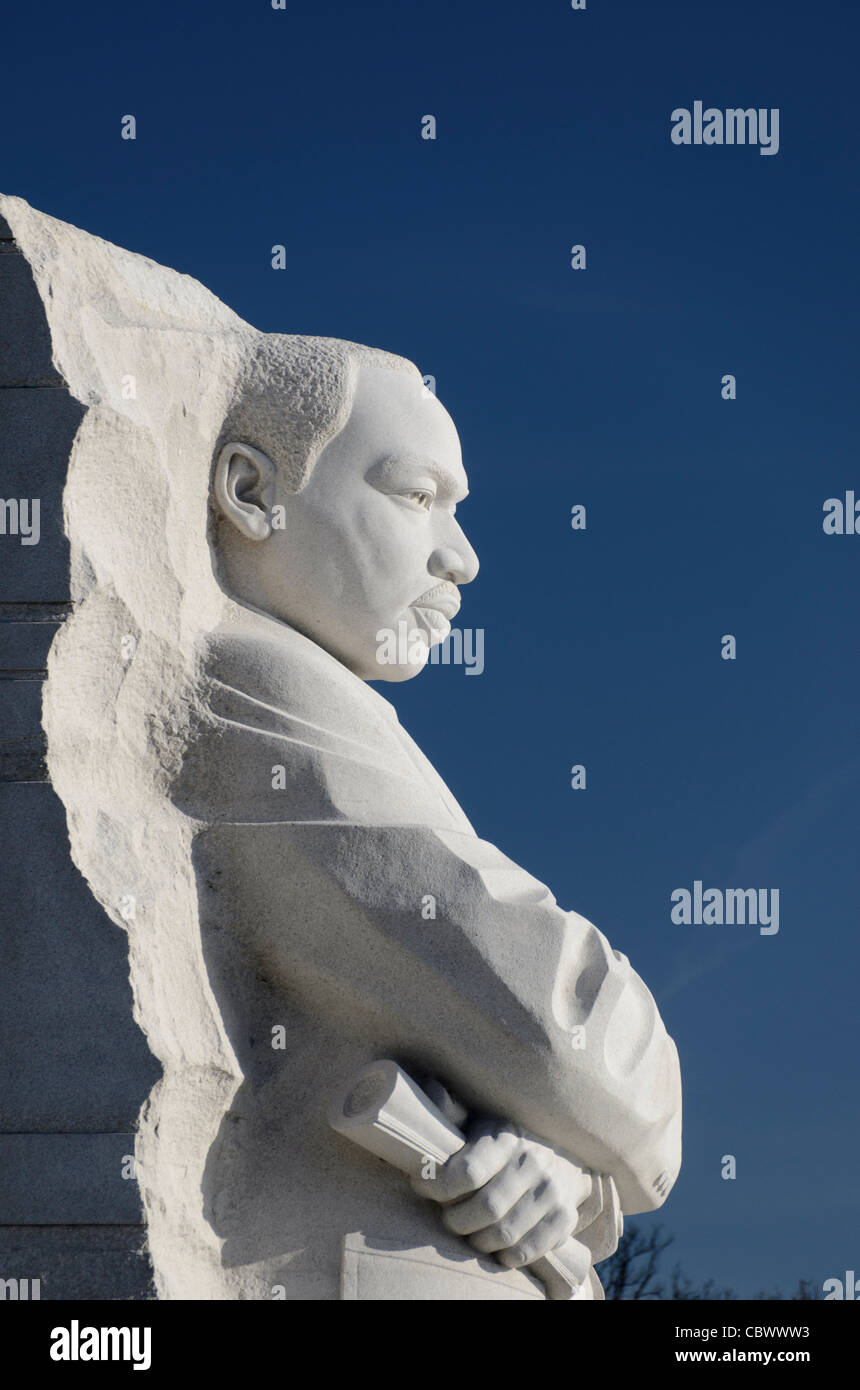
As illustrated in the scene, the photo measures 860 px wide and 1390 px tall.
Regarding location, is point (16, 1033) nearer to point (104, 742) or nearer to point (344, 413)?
point (104, 742)

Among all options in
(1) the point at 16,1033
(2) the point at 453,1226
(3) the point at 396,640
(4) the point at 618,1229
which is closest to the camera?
(1) the point at 16,1033

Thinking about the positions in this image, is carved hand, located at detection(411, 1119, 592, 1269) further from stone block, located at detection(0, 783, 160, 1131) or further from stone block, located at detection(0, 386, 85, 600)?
stone block, located at detection(0, 386, 85, 600)

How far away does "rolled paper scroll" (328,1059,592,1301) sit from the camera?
16.8 feet

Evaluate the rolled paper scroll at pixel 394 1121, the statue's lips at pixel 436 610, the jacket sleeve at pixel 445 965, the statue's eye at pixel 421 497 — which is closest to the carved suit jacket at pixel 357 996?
the jacket sleeve at pixel 445 965

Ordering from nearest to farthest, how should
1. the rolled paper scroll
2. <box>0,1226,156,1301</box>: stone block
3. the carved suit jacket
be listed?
<box>0,1226,156,1301</box>: stone block
the rolled paper scroll
the carved suit jacket

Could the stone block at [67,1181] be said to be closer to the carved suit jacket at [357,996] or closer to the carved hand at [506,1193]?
the carved suit jacket at [357,996]

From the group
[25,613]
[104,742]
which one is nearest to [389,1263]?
[104,742]

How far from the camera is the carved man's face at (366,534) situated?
592 cm

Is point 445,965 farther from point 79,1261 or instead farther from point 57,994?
point 79,1261

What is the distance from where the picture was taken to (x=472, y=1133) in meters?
5.34

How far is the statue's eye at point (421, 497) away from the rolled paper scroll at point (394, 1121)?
1.87 metres

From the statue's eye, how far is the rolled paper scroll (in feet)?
6.13

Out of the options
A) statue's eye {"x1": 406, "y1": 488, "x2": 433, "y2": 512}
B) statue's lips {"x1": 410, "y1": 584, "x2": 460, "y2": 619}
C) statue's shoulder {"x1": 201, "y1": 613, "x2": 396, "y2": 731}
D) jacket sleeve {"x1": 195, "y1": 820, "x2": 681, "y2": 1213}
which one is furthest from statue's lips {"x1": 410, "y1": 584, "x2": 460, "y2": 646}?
jacket sleeve {"x1": 195, "y1": 820, "x2": 681, "y2": 1213}

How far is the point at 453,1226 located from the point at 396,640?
6.28 feet
